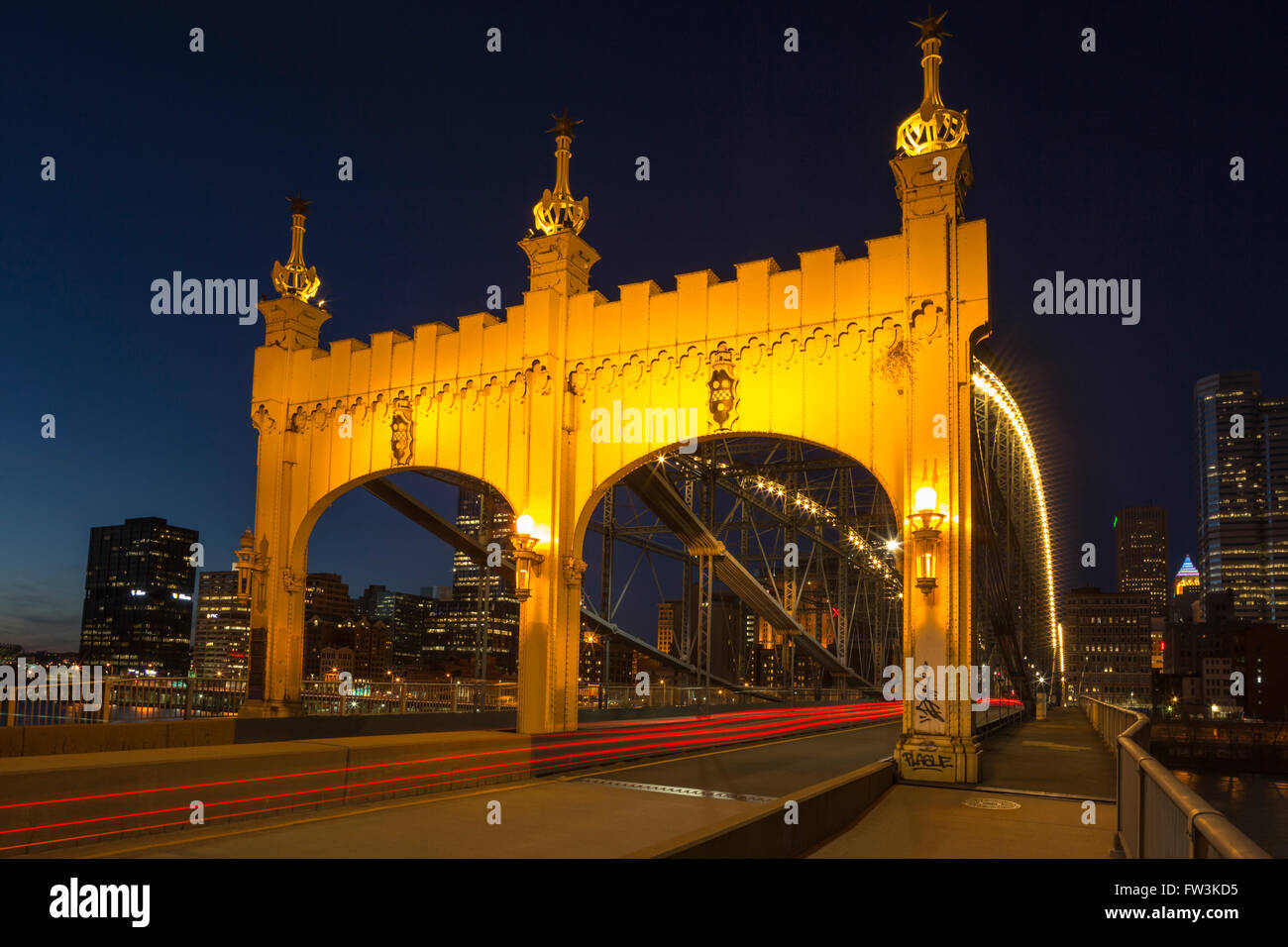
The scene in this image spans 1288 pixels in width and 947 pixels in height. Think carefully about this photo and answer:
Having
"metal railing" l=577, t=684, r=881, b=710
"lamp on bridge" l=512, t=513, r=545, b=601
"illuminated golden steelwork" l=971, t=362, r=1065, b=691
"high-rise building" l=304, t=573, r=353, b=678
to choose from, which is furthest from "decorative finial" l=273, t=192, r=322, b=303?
"high-rise building" l=304, t=573, r=353, b=678

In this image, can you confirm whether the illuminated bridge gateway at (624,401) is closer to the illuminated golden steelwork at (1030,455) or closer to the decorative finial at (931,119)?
the decorative finial at (931,119)

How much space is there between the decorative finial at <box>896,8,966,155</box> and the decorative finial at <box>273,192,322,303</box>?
13.9 metres

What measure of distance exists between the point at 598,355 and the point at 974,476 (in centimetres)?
2157

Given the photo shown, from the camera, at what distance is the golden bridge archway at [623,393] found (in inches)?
585

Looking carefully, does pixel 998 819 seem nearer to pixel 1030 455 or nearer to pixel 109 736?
pixel 109 736

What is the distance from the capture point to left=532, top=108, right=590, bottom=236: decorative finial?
18.5m

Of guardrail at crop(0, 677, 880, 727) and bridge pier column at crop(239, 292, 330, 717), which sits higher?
bridge pier column at crop(239, 292, 330, 717)

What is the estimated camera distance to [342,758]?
11672mm

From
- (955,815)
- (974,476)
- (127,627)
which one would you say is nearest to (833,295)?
(955,815)

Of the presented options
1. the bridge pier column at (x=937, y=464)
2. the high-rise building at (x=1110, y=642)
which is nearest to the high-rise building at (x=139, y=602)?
the bridge pier column at (x=937, y=464)

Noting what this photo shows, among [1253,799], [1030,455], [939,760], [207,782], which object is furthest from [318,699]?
[1253,799]

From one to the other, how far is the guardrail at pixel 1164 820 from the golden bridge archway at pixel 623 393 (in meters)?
5.65

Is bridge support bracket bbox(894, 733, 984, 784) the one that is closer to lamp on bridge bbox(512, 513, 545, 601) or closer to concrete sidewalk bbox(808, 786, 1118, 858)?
concrete sidewalk bbox(808, 786, 1118, 858)
